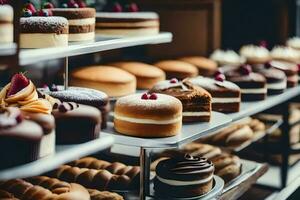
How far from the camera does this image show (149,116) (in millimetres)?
2875

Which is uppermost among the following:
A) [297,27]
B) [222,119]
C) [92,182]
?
[297,27]

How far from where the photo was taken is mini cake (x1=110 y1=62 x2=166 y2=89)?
3.75 m

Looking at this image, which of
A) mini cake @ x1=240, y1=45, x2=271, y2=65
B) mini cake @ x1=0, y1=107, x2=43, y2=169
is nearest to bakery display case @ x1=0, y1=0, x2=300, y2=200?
mini cake @ x1=0, y1=107, x2=43, y2=169

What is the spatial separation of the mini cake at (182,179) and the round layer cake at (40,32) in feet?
3.03

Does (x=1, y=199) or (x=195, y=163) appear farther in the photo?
(x=195, y=163)

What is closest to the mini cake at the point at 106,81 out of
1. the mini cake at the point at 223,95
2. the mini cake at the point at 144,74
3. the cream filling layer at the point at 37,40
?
the mini cake at the point at 144,74

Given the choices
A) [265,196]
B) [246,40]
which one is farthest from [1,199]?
[246,40]

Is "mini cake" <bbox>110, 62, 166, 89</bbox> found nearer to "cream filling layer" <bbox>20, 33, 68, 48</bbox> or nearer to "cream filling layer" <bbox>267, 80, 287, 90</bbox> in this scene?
"cream filling layer" <bbox>267, 80, 287, 90</bbox>

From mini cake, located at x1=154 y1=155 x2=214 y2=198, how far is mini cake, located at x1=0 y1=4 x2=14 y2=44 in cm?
119

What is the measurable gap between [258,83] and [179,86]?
2.60ft

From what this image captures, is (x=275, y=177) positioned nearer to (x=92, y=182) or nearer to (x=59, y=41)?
(x=92, y=182)

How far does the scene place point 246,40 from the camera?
554cm

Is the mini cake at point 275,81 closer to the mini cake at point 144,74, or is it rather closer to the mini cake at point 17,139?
the mini cake at point 144,74

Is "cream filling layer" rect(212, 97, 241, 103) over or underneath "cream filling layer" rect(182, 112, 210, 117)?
over
